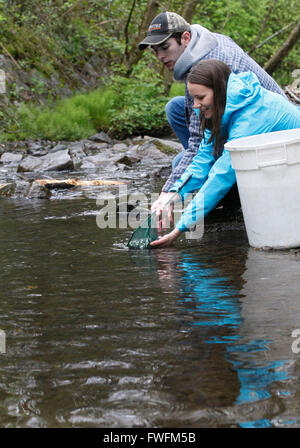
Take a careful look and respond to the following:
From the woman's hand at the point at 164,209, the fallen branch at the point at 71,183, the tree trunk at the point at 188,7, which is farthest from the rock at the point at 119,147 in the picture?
the woman's hand at the point at 164,209

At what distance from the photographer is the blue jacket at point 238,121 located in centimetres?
340

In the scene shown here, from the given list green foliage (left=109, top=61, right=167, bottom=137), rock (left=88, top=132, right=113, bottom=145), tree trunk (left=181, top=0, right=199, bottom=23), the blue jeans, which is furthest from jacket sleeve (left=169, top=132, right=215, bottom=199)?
tree trunk (left=181, top=0, right=199, bottom=23)

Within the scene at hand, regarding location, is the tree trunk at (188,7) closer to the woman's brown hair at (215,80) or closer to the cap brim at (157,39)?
the cap brim at (157,39)

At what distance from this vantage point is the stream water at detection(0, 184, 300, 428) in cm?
167

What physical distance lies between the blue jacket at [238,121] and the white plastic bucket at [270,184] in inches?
5.3

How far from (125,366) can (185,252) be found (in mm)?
1669

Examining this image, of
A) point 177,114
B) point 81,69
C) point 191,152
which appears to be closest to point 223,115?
point 191,152

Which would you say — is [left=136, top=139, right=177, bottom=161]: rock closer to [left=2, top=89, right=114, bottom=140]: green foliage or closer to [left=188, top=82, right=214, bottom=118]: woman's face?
[left=2, top=89, right=114, bottom=140]: green foliage

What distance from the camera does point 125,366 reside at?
6.40 ft

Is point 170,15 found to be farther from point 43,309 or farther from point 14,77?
point 14,77

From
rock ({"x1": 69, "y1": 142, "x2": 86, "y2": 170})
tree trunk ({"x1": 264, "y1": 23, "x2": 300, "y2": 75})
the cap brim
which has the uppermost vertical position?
the cap brim

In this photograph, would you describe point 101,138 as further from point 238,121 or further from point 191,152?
point 238,121

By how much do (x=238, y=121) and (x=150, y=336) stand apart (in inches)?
65.4

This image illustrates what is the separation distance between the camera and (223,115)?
3434 millimetres
